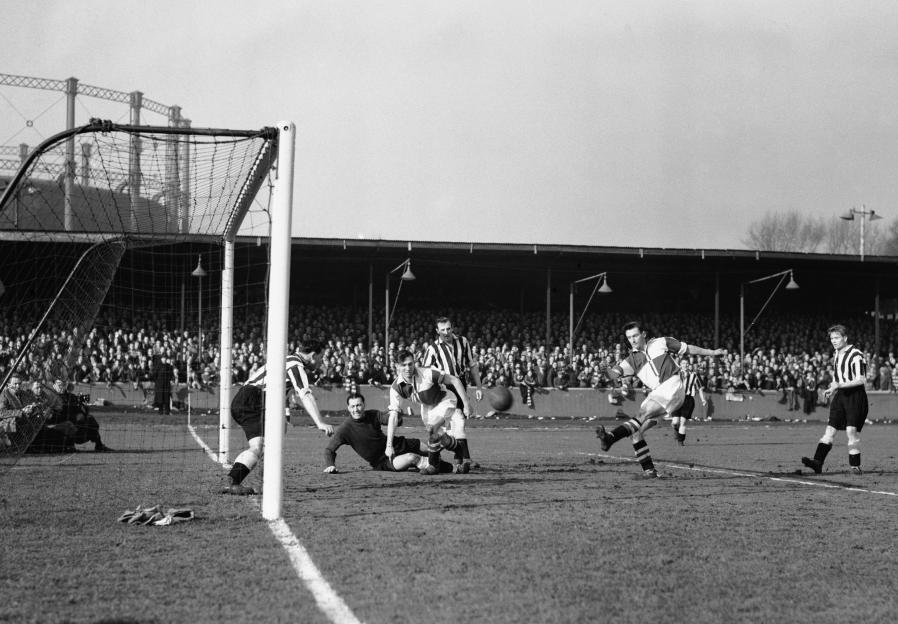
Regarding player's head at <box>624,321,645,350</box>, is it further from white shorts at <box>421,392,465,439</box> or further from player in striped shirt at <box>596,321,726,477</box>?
white shorts at <box>421,392,465,439</box>

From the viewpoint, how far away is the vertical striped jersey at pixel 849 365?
12500 mm

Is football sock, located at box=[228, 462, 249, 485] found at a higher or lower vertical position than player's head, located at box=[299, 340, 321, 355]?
lower

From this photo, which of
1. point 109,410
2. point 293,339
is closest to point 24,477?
point 109,410

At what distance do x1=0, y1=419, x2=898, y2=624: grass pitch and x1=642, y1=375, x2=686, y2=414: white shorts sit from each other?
0.85m

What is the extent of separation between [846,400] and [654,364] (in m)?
2.86

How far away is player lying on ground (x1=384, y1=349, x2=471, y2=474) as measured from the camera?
11.7 meters

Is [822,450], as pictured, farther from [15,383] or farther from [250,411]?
[15,383]

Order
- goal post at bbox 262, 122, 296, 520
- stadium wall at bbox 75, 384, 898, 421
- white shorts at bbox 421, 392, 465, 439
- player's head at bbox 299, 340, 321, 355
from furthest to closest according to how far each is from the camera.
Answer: stadium wall at bbox 75, 384, 898, 421
white shorts at bbox 421, 392, 465, 439
player's head at bbox 299, 340, 321, 355
goal post at bbox 262, 122, 296, 520

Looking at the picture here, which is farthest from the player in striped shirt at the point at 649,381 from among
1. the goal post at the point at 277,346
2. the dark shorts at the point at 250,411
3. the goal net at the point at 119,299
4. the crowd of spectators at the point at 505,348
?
the crowd of spectators at the point at 505,348

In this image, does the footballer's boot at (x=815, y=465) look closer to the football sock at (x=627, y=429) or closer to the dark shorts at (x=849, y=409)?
the dark shorts at (x=849, y=409)

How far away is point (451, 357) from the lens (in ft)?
41.5

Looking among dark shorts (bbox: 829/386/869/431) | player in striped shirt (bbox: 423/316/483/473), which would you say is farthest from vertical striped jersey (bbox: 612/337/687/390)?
dark shorts (bbox: 829/386/869/431)

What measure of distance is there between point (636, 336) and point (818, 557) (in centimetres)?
529

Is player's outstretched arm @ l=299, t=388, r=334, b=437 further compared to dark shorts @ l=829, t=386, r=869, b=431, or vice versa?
dark shorts @ l=829, t=386, r=869, b=431
